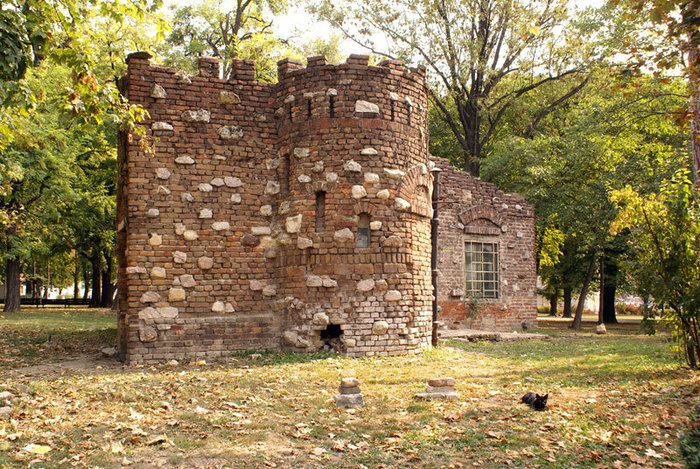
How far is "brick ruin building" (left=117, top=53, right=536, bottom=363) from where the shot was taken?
1063cm

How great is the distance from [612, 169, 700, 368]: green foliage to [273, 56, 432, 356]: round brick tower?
3974mm

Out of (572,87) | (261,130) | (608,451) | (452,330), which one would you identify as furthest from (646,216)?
(572,87)

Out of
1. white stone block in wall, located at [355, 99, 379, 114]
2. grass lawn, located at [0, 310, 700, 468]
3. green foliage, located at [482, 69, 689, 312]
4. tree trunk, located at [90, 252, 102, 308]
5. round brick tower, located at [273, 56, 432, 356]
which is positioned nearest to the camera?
grass lawn, located at [0, 310, 700, 468]

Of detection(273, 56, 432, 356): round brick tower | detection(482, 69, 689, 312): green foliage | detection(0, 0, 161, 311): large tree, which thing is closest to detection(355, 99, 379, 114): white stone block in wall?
detection(273, 56, 432, 356): round brick tower

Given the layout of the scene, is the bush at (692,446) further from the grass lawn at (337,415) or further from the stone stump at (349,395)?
the stone stump at (349,395)

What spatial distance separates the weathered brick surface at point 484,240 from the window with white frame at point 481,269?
179 millimetres

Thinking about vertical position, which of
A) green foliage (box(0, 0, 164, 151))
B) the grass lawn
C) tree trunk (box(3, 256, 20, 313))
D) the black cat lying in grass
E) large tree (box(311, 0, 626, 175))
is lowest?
the grass lawn

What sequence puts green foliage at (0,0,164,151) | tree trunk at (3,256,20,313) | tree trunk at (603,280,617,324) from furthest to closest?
tree trunk at (603,280,617,324) < tree trunk at (3,256,20,313) < green foliage at (0,0,164,151)

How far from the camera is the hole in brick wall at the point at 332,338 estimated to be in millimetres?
10692

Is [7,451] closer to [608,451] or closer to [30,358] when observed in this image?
[608,451]

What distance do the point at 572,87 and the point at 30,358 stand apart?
23.1 metres

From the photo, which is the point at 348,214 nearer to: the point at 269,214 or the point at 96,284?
the point at 269,214

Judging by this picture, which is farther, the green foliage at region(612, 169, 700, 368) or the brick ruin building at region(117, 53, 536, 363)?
the brick ruin building at region(117, 53, 536, 363)

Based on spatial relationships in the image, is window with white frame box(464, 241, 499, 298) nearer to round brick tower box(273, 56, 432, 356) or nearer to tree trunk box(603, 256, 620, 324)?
round brick tower box(273, 56, 432, 356)
